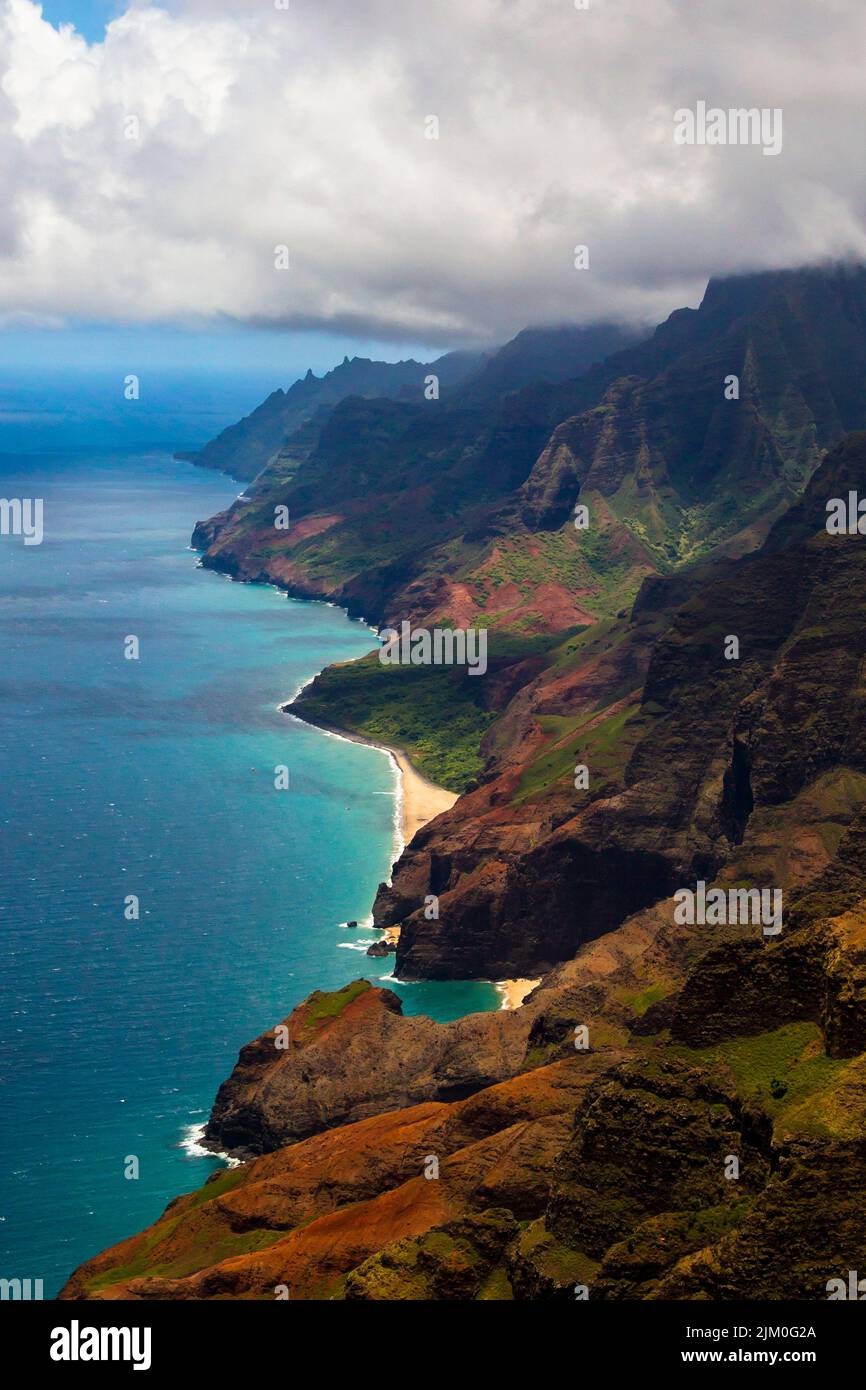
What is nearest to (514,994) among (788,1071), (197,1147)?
(197,1147)

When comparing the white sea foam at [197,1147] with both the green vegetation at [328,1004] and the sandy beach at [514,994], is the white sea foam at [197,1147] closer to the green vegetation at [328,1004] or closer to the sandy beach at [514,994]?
the green vegetation at [328,1004]

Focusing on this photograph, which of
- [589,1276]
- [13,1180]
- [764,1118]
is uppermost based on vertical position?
[764,1118]

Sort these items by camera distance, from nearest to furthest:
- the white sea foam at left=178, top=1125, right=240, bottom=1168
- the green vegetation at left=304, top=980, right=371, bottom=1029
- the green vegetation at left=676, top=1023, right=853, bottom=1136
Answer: the green vegetation at left=676, top=1023, right=853, bottom=1136 < the white sea foam at left=178, top=1125, right=240, bottom=1168 < the green vegetation at left=304, top=980, right=371, bottom=1029

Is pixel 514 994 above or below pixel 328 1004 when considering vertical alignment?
below

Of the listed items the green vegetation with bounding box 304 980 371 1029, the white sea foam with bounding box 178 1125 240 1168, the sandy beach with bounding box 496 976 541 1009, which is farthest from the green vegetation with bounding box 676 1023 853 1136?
the sandy beach with bounding box 496 976 541 1009

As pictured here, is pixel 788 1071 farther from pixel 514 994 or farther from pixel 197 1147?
pixel 514 994

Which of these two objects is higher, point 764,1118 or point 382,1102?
point 764,1118

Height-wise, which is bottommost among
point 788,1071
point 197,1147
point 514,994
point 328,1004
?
point 197,1147

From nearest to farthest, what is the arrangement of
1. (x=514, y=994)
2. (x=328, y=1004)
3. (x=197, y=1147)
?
(x=197, y=1147), (x=328, y=1004), (x=514, y=994)

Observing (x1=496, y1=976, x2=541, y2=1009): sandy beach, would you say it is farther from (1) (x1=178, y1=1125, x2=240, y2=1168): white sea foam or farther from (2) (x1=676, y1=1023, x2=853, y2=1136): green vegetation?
(2) (x1=676, y1=1023, x2=853, y2=1136): green vegetation
